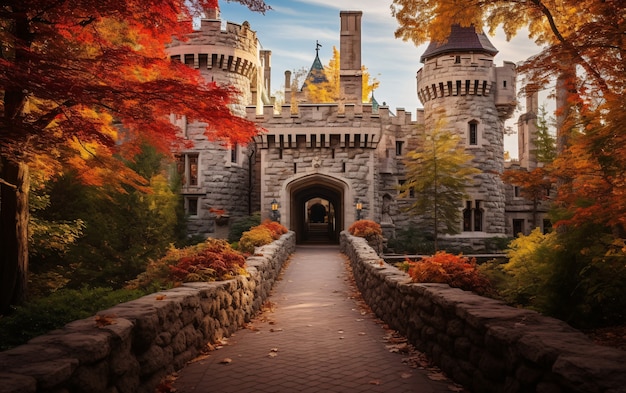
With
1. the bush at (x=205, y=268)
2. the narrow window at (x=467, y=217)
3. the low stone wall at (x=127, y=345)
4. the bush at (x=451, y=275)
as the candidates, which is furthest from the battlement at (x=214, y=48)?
the bush at (x=451, y=275)

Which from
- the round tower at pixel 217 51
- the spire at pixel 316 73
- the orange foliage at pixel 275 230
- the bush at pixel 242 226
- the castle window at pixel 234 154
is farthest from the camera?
the spire at pixel 316 73

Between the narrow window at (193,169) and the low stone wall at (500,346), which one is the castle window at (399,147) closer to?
the narrow window at (193,169)

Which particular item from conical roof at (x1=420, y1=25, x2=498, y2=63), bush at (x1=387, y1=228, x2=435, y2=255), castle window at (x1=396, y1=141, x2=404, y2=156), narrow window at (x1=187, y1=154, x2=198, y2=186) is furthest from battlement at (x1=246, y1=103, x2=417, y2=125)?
conical roof at (x1=420, y1=25, x2=498, y2=63)

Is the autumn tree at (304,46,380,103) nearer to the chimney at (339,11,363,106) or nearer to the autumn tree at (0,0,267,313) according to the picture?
the chimney at (339,11,363,106)

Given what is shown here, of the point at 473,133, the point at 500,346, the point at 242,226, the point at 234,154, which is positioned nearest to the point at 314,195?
the point at 234,154

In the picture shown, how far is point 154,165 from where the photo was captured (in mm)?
19703

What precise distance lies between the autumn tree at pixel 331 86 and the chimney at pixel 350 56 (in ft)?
38.3

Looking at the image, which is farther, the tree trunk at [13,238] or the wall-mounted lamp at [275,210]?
the wall-mounted lamp at [275,210]

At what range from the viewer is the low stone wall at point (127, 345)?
271 cm

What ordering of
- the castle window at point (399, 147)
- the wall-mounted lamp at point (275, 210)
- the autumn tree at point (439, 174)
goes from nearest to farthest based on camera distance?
the wall-mounted lamp at point (275, 210) → the autumn tree at point (439, 174) → the castle window at point (399, 147)

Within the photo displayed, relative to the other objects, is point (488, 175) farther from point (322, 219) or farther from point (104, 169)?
point (322, 219)

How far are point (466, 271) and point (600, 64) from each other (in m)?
3.92

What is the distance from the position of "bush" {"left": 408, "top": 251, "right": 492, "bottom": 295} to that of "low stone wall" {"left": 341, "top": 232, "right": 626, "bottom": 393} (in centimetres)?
36

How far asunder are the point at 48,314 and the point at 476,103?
963 inches
